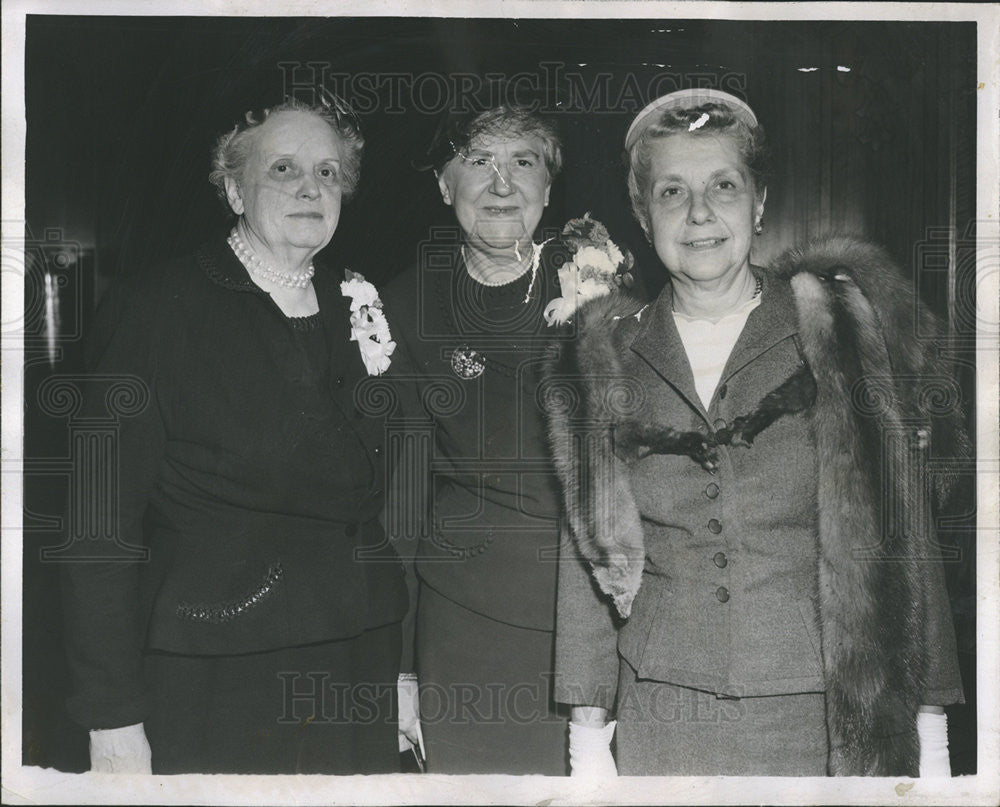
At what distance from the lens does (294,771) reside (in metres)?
2.04

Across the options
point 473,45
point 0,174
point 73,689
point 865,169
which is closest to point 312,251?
point 473,45

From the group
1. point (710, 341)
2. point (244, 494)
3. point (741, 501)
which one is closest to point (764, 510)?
point (741, 501)

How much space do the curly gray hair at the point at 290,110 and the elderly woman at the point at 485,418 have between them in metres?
0.16

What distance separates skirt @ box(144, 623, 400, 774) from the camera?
6.44 feet

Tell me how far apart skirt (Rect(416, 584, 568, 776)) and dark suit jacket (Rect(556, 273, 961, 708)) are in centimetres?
9

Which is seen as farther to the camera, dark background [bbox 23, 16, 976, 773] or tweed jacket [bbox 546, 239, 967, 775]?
dark background [bbox 23, 16, 976, 773]

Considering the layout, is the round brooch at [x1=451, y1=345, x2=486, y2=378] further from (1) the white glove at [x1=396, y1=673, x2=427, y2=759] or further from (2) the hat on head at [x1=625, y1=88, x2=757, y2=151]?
(1) the white glove at [x1=396, y1=673, x2=427, y2=759]

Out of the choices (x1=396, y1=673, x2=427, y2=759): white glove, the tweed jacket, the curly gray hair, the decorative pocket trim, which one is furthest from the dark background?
(x1=396, y1=673, x2=427, y2=759): white glove

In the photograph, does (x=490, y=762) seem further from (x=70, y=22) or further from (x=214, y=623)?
(x=70, y=22)

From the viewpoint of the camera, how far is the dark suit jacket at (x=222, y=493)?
193 cm

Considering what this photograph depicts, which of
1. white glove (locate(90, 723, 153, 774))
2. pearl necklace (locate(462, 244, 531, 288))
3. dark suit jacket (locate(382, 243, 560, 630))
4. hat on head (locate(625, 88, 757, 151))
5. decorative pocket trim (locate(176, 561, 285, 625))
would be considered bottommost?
white glove (locate(90, 723, 153, 774))

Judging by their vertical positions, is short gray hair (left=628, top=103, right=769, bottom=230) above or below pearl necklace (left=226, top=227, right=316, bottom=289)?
above

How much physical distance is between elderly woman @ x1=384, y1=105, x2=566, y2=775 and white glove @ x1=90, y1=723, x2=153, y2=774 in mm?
577

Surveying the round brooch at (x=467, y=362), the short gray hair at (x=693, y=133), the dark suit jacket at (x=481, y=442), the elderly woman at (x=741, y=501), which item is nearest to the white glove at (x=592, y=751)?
the elderly woman at (x=741, y=501)
